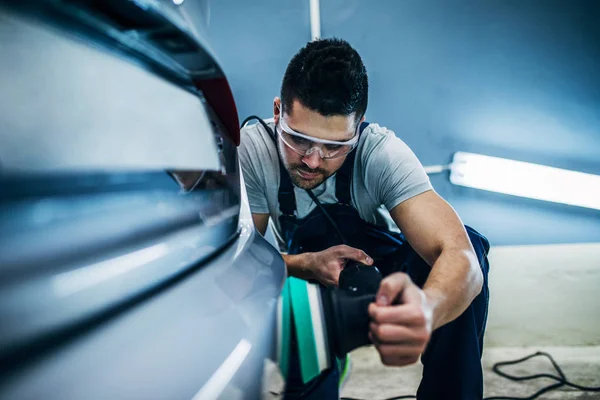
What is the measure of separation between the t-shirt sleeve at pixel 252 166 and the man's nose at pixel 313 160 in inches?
10.4

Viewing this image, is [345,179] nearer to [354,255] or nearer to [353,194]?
[353,194]

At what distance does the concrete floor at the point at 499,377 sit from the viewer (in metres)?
1.68

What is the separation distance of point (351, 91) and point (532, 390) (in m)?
1.49

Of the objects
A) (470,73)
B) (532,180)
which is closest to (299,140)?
(470,73)

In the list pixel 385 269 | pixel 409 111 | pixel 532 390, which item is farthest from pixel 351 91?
pixel 532 390

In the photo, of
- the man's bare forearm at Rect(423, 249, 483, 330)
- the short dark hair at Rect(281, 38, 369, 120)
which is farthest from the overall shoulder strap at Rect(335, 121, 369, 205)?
the man's bare forearm at Rect(423, 249, 483, 330)

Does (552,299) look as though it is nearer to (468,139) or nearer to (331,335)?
(468,139)

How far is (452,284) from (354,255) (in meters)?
0.28

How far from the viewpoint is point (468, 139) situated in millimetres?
2027

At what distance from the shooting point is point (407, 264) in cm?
138

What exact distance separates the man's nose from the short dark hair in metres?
0.14

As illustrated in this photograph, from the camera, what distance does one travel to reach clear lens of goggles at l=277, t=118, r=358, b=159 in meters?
1.28

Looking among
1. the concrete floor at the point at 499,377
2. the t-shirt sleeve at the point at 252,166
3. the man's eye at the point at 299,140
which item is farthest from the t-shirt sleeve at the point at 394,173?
the concrete floor at the point at 499,377

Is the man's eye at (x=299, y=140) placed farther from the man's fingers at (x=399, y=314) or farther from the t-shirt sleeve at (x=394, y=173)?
the man's fingers at (x=399, y=314)
